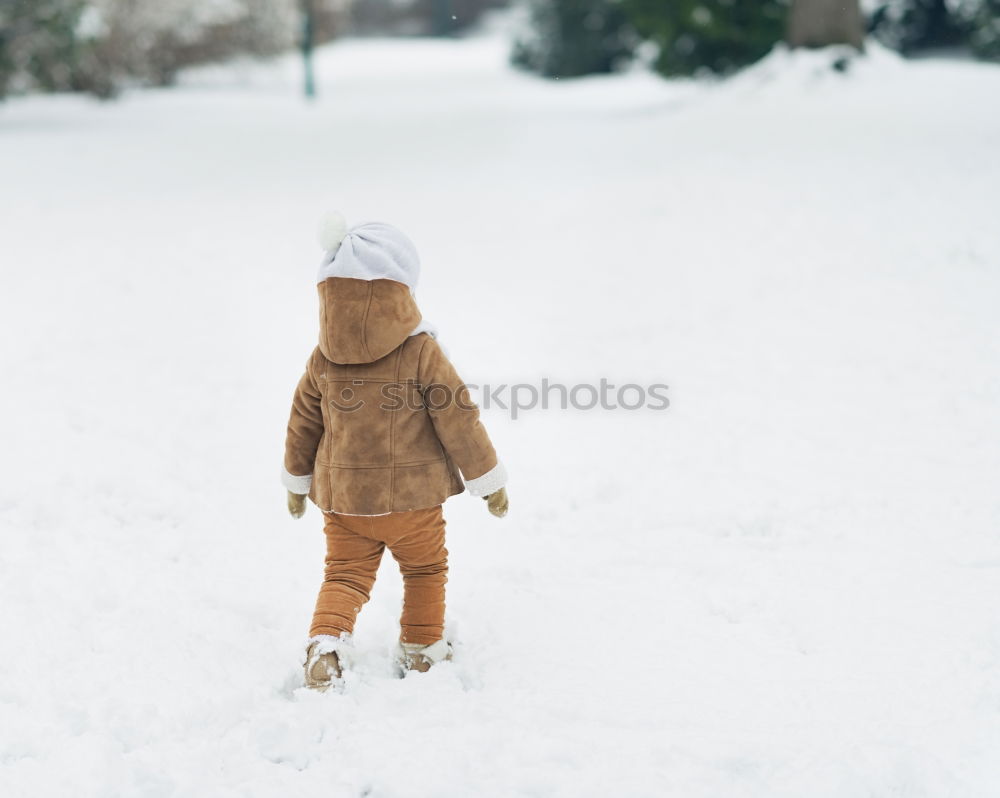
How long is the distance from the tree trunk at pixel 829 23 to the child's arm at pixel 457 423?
10.4 m

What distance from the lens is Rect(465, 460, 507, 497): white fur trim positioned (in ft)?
9.25

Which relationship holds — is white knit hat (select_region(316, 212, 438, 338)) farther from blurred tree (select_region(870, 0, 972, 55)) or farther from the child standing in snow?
blurred tree (select_region(870, 0, 972, 55))

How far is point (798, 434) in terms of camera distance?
4.71 meters

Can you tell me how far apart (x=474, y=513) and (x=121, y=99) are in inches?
770

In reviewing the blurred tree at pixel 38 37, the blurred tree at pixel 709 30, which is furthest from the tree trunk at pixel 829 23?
Answer: the blurred tree at pixel 38 37

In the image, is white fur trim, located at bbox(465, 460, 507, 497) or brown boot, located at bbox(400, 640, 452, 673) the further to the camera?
brown boot, located at bbox(400, 640, 452, 673)

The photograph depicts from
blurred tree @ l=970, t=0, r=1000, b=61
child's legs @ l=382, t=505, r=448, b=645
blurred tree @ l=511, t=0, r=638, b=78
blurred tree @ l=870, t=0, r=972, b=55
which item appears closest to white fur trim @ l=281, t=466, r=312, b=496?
child's legs @ l=382, t=505, r=448, b=645

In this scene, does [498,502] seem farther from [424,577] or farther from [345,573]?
[345,573]

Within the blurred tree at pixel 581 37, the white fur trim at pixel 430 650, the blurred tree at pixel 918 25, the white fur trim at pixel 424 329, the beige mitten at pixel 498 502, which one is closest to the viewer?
the white fur trim at pixel 424 329

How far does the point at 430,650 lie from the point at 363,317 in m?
1.14

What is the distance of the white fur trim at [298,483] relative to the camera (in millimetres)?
2998

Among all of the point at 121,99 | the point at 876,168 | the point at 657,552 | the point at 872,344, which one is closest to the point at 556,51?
the point at 121,99

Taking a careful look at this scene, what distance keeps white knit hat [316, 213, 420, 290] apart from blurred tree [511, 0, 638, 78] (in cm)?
2587

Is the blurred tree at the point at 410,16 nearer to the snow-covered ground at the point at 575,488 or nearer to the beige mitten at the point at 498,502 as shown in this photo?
the snow-covered ground at the point at 575,488
